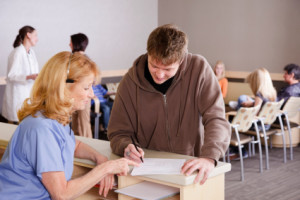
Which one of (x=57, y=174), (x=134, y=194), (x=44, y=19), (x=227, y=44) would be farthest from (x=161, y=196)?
(x=227, y=44)

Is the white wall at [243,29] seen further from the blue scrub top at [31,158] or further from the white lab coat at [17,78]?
the blue scrub top at [31,158]

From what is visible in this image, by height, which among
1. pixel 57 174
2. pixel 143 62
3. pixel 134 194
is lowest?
pixel 134 194

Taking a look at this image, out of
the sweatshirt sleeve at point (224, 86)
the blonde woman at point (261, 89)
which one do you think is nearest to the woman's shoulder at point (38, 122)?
the blonde woman at point (261, 89)

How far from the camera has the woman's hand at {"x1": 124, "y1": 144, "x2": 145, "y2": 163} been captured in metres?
2.06

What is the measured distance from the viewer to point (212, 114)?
2.17 m

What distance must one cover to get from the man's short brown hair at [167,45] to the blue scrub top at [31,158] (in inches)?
21.9

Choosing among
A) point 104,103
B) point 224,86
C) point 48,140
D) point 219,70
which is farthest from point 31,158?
point 219,70

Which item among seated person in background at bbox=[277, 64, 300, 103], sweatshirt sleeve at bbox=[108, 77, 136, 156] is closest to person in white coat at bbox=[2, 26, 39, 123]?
sweatshirt sleeve at bbox=[108, 77, 136, 156]

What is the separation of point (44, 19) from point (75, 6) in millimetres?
696

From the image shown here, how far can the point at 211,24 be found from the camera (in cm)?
806

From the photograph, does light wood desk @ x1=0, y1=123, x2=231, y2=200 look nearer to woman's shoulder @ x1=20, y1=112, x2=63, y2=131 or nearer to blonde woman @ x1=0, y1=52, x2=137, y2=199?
blonde woman @ x1=0, y1=52, x2=137, y2=199

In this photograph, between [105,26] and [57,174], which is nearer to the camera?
[57,174]

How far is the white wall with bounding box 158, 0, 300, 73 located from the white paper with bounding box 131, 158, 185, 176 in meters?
5.43

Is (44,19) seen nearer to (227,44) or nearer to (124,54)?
(124,54)
